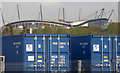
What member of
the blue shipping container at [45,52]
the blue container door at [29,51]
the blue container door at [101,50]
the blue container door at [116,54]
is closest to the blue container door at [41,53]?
the blue shipping container at [45,52]

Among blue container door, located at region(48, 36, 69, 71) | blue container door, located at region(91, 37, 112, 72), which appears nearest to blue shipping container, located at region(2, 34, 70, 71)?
blue container door, located at region(48, 36, 69, 71)

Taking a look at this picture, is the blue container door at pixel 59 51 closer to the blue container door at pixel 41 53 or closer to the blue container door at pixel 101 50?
the blue container door at pixel 41 53

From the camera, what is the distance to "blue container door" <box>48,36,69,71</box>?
1073cm

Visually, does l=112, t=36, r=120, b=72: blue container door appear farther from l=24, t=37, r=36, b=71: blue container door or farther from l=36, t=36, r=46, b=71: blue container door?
l=24, t=37, r=36, b=71: blue container door

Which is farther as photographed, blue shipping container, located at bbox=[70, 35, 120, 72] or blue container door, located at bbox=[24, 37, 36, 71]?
blue shipping container, located at bbox=[70, 35, 120, 72]

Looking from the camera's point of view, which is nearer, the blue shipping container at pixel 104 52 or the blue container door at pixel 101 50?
the blue shipping container at pixel 104 52

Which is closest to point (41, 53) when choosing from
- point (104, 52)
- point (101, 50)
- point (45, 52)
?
point (45, 52)

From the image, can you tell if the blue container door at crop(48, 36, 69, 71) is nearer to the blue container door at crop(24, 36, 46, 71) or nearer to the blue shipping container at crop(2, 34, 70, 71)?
the blue shipping container at crop(2, 34, 70, 71)

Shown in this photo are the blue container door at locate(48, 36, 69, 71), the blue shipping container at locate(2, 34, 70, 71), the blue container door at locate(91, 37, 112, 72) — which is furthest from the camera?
the blue container door at locate(91, 37, 112, 72)

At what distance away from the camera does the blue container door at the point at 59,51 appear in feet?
35.2

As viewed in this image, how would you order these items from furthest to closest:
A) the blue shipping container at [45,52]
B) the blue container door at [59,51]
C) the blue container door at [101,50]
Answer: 1. the blue container door at [101,50]
2. the blue container door at [59,51]
3. the blue shipping container at [45,52]

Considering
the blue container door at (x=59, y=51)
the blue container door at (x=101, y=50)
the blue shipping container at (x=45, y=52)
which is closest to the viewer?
the blue shipping container at (x=45, y=52)

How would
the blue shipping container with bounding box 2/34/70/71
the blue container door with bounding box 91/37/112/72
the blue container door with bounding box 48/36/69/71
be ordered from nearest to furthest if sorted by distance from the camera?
the blue shipping container with bounding box 2/34/70/71 < the blue container door with bounding box 48/36/69/71 < the blue container door with bounding box 91/37/112/72

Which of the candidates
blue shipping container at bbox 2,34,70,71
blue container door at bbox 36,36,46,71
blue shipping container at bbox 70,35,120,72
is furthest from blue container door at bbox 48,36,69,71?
blue shipping container at bbox 70,35,120,72
